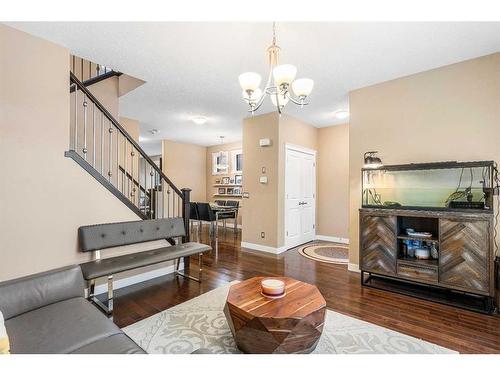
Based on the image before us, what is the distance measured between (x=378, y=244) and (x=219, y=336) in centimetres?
216

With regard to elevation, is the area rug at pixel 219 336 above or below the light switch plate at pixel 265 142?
below

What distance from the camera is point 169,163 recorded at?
7.44 meters

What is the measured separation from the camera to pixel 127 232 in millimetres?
2967

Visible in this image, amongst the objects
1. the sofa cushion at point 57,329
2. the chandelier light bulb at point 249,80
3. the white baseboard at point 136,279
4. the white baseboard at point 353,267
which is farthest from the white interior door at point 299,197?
the sofa cushion at point 57,329

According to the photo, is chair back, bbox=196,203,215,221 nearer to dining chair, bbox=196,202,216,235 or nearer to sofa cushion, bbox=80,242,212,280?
dining chair, bbox=196,202,216,235

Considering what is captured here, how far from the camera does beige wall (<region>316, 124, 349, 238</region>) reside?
212 inches

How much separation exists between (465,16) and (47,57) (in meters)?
3.36

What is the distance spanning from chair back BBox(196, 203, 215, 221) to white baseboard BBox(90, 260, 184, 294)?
1.94m

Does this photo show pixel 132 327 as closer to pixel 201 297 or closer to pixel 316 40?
pixel 201 297

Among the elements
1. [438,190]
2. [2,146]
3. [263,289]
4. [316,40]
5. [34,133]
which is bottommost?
[263,289]

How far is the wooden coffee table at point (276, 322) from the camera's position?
60.9 inches

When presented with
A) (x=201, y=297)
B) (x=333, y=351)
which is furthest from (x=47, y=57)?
(x=333, y=351)

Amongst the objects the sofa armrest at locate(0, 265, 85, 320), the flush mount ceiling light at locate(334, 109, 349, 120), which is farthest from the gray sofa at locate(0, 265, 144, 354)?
the flush mount ceiling light at locate(334, 109, 349, 120)

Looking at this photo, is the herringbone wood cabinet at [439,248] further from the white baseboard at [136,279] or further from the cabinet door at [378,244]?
the white baseboard at [136,279]
